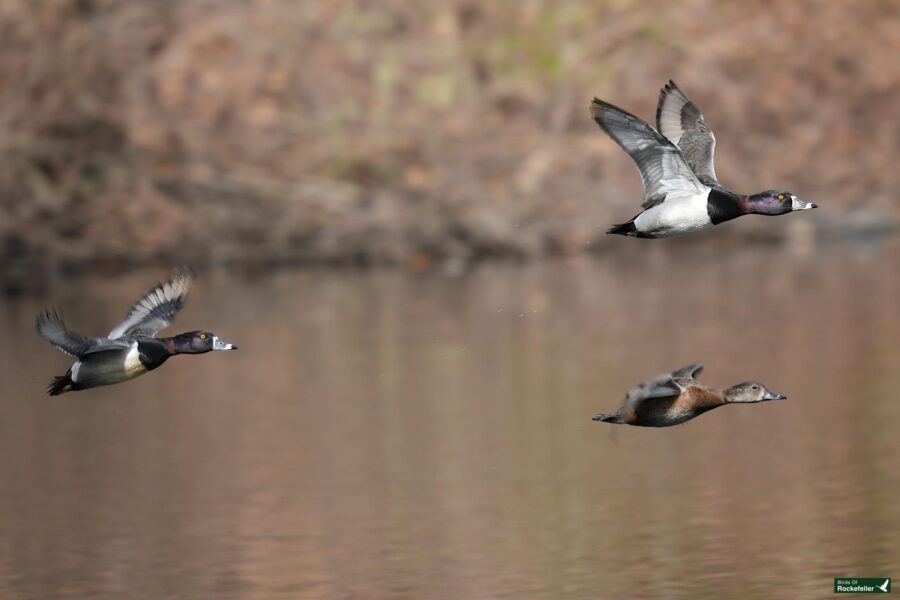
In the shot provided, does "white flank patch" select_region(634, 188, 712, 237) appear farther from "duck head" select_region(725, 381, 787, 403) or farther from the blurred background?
the blurred background

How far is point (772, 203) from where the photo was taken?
10727 millimetres

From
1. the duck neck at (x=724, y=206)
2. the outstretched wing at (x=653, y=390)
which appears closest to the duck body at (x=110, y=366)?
the outstretched wing at (x=653, y=390)

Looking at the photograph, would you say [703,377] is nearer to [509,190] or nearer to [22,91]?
[509,190]

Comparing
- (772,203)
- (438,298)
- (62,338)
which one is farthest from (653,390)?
(438,298)

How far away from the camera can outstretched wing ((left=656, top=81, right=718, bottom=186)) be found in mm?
11358

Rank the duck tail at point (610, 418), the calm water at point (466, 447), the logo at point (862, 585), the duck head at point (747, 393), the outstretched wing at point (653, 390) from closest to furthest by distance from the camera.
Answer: the outstretched wing at point (653, 390)
the duck tail at point (610, 418)
the duck head at point (747, 393)
the logo at point (862, 585)
the calm water at point (466, 447)

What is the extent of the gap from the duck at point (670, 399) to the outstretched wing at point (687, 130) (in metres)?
1.18

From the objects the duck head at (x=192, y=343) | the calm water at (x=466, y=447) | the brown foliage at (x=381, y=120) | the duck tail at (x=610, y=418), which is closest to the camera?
the duck tail at (x=610, y=418)

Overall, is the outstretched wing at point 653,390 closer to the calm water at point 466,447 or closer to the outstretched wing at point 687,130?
A: the outstretched wing at point 687,130

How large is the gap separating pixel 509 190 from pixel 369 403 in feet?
33.9

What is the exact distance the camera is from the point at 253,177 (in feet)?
92.0

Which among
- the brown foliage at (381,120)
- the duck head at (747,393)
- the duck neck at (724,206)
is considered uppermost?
the brown foliage at (381,120)

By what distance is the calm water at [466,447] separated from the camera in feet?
40.3

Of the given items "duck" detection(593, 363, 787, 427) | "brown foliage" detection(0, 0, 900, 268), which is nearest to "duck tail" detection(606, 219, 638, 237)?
"duck" detection(593, 363, 787, 427)
